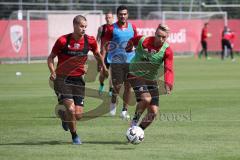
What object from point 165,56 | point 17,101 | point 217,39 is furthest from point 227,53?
point 165,56

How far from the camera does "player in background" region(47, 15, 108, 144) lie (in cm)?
1251

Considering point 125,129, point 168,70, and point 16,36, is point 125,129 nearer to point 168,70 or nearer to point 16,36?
point 168,70

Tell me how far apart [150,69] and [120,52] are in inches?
150

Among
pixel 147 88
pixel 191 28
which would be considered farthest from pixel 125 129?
pixel 191 28

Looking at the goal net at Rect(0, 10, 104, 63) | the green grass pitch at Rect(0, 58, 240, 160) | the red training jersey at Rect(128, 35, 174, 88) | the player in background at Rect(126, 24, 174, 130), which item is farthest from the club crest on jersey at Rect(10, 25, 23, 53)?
the red training jersey at Rect(128, 35, 174, 88)

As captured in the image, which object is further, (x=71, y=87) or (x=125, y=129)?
(x=125, y=129)

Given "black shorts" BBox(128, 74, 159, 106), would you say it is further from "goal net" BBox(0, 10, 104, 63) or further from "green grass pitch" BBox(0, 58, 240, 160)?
"goal net" BBox(0, 10, 104, 63)

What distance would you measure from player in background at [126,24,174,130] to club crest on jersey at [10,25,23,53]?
27.9 m

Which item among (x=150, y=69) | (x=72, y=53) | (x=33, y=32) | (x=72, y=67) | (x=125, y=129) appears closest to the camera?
(x=72, y=53)

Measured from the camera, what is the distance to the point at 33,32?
42.1m

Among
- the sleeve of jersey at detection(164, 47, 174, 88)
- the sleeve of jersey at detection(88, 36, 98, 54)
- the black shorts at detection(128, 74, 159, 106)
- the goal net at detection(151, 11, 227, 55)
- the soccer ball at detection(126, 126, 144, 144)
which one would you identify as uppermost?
the sleeve of jersey at detection(88, 36, 98, 54)

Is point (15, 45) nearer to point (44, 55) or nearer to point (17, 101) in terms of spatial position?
point (44, 55)

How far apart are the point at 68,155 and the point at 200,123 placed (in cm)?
502

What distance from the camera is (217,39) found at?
54.5 metres
